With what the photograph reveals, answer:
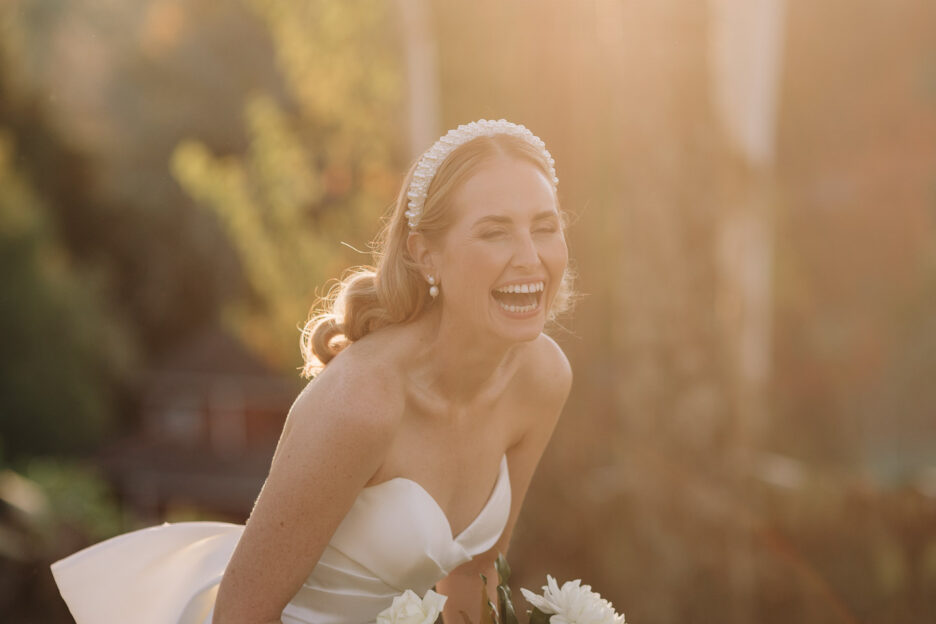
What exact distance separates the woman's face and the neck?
0.30ft

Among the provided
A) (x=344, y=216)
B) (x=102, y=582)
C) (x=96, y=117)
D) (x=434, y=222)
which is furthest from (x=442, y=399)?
(x=96, y=117)

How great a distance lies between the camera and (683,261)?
221 inches

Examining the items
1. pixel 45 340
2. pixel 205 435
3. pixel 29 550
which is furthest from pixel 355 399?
pixel 45 340

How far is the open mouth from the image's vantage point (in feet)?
6.32

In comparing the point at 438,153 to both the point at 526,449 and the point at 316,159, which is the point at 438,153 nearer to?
the point at 526,449

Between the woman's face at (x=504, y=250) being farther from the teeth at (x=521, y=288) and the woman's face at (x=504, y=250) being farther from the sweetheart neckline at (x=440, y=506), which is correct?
the sweetheart neckline at (x=440, y=506)

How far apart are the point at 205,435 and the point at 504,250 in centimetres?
1172

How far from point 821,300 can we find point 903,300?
612 mm

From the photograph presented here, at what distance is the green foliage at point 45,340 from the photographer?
41.8 ft

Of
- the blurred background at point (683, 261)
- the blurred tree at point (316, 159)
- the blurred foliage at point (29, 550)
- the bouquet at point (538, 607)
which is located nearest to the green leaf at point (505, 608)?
the bouquet at point (538, 607)

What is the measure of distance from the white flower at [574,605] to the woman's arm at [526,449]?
0.57 metres

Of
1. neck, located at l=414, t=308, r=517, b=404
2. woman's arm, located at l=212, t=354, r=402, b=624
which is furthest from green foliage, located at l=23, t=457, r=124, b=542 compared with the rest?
neck, located at l=414, t=308, r=517, b=404

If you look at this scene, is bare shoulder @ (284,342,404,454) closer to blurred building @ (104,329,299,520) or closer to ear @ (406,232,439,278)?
ear @ (406,232,439,278)

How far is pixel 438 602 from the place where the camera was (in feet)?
5.96
